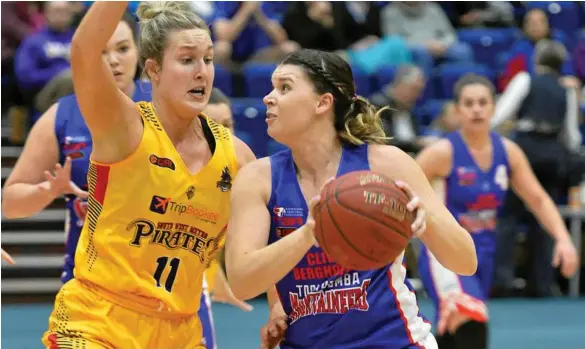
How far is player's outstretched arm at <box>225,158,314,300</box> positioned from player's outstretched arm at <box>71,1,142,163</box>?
412 millimetres

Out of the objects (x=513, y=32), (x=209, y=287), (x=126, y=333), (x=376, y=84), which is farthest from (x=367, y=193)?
(x=513, y=32)

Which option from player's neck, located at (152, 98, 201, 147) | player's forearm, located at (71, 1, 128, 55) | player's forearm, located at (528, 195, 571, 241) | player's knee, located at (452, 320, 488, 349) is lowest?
player's knee, located at (452, 320, 488, 349)

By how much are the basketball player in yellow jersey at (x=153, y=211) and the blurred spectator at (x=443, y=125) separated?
6394mm

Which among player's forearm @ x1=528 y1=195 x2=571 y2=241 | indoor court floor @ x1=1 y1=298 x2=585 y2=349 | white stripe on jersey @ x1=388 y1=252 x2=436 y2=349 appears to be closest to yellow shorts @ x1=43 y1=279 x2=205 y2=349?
→ white stripe on jersey @ x1=388 y1=252 x2=436 y2=349

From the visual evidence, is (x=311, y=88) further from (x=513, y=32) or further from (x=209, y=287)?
(x=513, y=32)

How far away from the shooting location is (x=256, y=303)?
10.2 m

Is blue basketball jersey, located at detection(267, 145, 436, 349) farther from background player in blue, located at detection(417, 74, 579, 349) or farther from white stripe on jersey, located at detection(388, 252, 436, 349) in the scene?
background player in blue, located at detection(417, 74, 579, 349)

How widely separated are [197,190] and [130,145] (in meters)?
0.29

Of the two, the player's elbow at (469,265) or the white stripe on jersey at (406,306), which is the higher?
the player's elbow at (469,265)

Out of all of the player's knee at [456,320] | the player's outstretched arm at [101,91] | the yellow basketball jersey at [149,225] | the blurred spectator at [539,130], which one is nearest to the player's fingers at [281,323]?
the yellow basketball jersey at [149,225]

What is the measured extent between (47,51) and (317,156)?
21.4ft

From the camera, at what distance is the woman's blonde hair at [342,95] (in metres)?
3.56

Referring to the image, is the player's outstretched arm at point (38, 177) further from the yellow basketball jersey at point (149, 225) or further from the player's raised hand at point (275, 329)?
the player's raised hand at point (275, 329)

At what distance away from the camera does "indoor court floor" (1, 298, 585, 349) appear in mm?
8188
